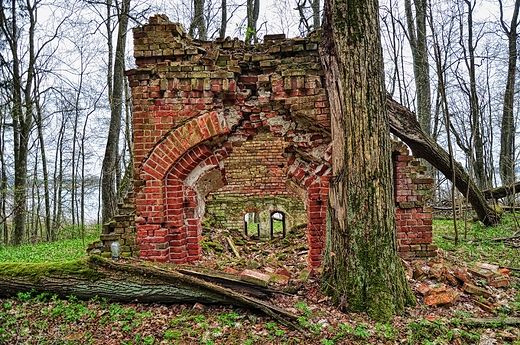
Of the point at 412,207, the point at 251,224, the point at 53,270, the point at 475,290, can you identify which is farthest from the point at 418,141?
the point at 251,224

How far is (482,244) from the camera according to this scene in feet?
20.7

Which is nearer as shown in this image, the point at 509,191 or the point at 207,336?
the point at 207,336

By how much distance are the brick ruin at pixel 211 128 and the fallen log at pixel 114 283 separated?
1.34m

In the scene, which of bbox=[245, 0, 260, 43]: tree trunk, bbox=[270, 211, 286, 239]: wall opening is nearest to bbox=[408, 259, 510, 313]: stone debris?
bbox=[270, 211, 286, 239]: wall opening

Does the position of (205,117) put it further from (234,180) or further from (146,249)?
(234,180)

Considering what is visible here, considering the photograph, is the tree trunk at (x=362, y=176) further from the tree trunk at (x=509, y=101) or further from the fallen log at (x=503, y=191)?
the tree trunk at (x=509, y=101)

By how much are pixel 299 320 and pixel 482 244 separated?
4.99 metres

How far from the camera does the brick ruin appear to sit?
4.98 meters

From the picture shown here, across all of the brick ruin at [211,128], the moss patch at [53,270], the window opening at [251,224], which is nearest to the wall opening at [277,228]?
the window opening at [251,224]

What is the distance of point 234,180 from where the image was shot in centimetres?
1122

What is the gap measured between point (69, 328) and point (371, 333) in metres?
2.80

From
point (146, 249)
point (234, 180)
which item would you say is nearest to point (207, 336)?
point (146, 249)

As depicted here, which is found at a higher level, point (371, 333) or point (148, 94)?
point (148, 94)

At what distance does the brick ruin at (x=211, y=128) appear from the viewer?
498cm
